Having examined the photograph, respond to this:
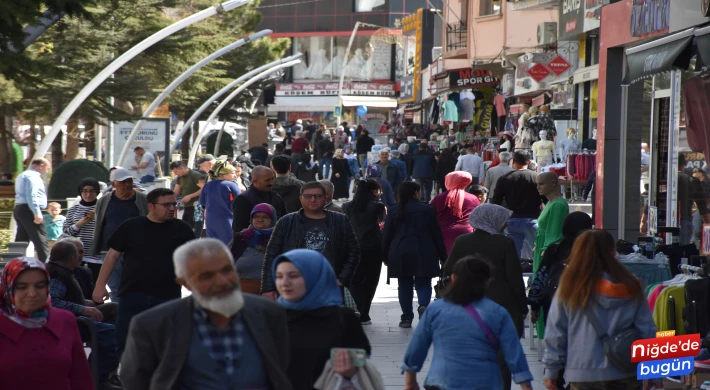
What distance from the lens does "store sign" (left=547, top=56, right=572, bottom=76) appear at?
24.3m

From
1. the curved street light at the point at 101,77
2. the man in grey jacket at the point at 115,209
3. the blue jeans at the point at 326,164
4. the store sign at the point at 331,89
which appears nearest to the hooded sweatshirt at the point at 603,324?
the man in grey jacket at the point at 115,209

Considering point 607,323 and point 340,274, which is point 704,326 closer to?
point 607,323

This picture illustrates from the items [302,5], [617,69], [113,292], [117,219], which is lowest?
[113,292]

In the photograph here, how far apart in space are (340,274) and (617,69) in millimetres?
6661

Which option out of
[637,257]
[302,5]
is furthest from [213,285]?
[302,5]

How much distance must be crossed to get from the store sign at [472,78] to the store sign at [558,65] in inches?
430

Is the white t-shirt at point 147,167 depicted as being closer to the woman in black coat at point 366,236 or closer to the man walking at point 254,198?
the woman in black coat at point 366,236

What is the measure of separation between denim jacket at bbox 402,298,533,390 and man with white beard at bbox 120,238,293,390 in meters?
1.51

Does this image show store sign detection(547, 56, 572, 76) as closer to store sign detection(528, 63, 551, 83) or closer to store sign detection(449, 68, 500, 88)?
store sign detection(528, 63, 551, 83)

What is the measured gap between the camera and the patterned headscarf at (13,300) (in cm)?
516

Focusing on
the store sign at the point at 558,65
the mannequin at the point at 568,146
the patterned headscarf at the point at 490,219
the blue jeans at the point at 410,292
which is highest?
the store sign at the point at 558,65

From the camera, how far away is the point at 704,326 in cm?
718

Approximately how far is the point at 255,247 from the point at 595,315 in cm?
382

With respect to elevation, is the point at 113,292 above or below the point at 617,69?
below
